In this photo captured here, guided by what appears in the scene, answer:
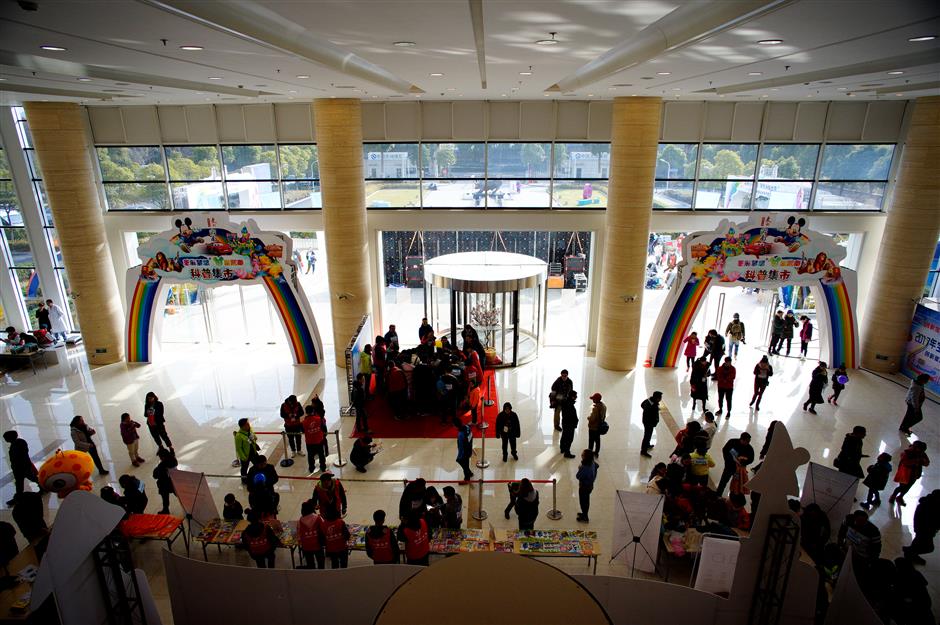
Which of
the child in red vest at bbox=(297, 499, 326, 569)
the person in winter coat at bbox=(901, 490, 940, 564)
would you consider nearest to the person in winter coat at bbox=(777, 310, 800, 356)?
the person in winter coat at bbox=(901, 490, 940, 564)

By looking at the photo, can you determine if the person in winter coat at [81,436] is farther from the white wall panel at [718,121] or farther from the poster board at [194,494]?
the white wall panel at [718,121]

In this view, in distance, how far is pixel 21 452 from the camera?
8430mm

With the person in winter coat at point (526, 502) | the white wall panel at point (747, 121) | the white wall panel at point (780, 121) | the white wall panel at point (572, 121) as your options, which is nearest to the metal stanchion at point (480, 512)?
the person in winter coat at point (526, 502)

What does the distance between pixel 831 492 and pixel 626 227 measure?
723cm

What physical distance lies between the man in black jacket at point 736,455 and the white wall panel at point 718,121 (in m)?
8.73

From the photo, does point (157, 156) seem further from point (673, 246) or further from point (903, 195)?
point (903, 195)

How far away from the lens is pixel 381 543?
6.23 meters

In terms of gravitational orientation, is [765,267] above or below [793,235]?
below

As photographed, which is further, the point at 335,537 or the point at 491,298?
the point at 491,298

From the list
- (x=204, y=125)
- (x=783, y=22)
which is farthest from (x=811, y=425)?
(x=204, y=125)

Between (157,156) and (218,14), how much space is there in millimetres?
12856

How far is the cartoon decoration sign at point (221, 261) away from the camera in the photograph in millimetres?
13016

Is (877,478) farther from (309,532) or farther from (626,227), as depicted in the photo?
(309,532)

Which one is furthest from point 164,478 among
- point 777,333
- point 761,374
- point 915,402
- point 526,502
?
point 777,333
